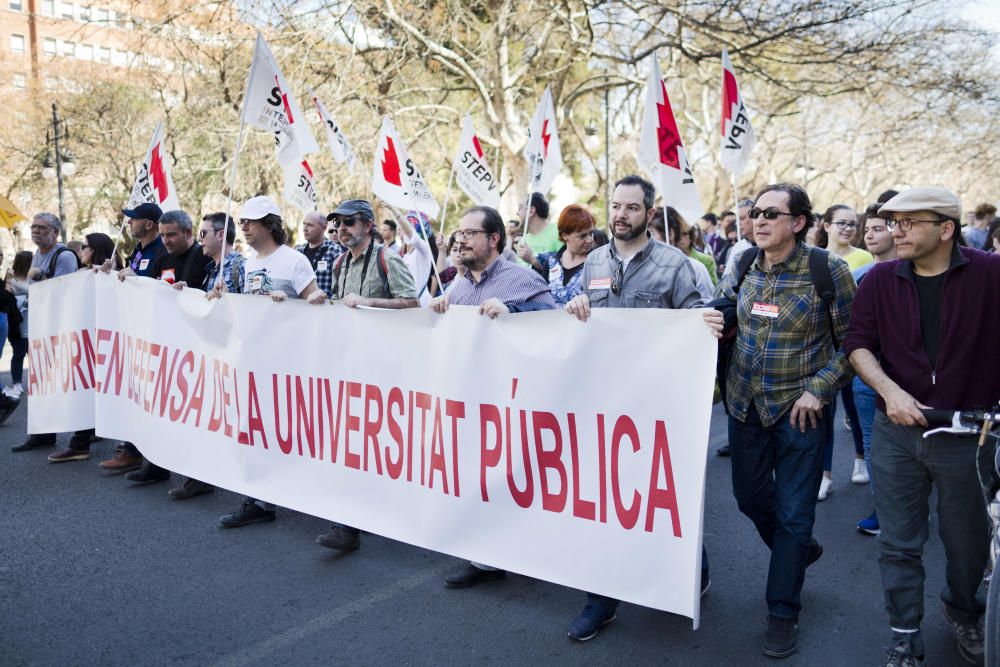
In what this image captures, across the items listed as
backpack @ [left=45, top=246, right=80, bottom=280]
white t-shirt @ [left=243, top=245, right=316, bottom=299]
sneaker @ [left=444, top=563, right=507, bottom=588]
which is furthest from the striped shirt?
backpack @ [left=45, top=246, right=80, bottom=280]

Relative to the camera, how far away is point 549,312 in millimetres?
3926

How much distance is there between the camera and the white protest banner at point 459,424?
11.6 feet

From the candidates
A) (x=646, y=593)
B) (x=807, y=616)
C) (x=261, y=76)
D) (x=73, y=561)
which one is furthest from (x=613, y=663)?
(x=261, y=76)

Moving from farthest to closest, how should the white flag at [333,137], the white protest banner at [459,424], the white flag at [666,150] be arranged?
the white flag at [333,137], the white flag at [666,150], the white protest banner at [459,424]

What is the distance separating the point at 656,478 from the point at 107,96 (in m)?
31.7

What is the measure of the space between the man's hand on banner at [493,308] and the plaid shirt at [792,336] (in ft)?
3.70

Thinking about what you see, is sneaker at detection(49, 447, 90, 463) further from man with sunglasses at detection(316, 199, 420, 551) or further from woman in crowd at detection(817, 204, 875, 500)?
woman in crowd at detection(817, 204, 875, 500)

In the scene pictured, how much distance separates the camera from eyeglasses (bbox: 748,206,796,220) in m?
3.60

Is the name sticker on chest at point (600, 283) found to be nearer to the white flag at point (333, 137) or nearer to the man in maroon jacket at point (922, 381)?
the man in maroon jacket at point (922, 381)

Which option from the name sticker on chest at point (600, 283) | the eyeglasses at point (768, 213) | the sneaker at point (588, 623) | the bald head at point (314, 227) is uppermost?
the eyeglasses at point (768, 213)

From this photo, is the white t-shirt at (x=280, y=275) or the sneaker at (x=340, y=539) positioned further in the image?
the white t-shirt at (x=280, y=275)

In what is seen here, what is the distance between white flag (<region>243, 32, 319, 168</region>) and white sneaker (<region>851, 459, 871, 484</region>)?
4.41 meters

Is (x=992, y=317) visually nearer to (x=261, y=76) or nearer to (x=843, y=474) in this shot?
(x=843, y=474)

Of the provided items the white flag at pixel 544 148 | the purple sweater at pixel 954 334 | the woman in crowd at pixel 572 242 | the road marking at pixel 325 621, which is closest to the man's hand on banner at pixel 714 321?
the purple sweater at pixel 954 334
